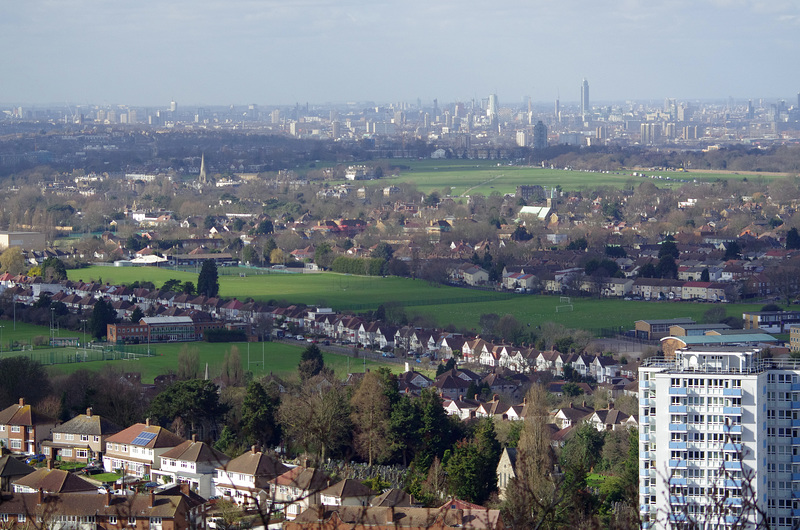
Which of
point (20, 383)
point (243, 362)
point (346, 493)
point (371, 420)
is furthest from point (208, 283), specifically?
point (346, 493)

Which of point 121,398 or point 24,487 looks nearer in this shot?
point 24,487

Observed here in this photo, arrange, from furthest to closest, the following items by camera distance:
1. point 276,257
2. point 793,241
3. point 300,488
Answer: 1. point 793,241
2. point 276,257
3. point 300,488

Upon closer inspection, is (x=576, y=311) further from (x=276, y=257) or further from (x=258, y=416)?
(x=258, y=416)

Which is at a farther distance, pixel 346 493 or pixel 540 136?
pixel 540 136

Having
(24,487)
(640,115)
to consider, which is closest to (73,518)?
(24,487)

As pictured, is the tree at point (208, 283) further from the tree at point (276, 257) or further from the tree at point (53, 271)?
the tree at point (276, 257)

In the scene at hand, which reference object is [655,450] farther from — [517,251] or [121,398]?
[517,251]
